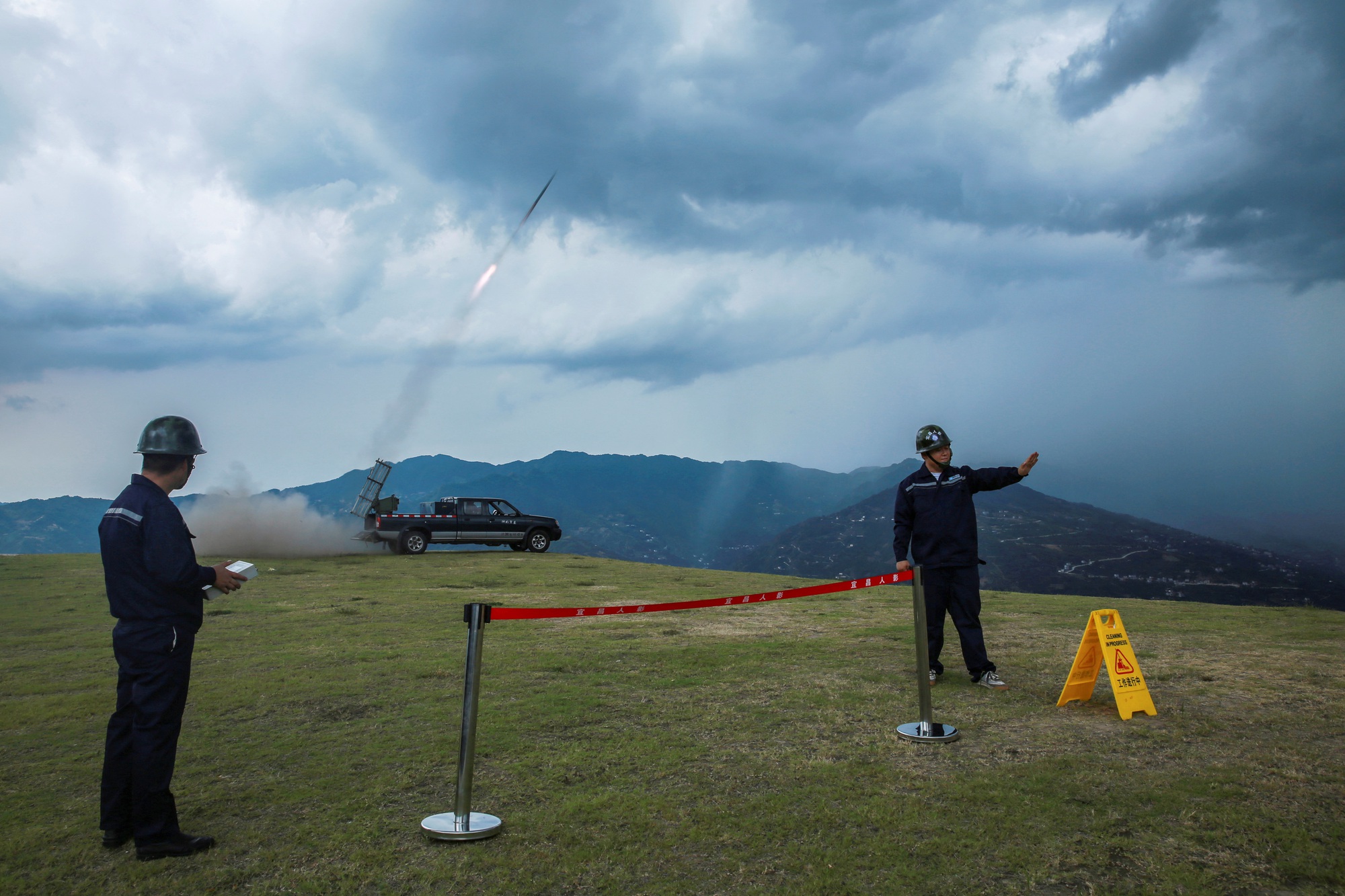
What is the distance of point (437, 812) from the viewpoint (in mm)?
3949

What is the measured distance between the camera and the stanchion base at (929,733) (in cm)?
489

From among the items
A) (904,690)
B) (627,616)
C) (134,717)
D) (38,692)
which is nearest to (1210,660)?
(904,690)

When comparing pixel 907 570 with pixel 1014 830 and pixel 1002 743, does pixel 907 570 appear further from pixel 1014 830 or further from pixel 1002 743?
pixel 1014 830

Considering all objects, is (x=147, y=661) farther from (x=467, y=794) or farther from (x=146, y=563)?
A: (x=467, y=794)

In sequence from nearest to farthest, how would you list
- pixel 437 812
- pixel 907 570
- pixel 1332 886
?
pixel 1332 886, pixel 437 812, pixel 907 570

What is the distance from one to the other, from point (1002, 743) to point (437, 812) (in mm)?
3566

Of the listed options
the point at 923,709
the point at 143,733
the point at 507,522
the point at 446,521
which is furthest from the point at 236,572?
the point at 507,522

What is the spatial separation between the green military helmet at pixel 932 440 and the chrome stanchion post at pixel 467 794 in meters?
4.58

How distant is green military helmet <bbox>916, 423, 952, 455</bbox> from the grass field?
2.12 meters

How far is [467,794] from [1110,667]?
4695 millimetres

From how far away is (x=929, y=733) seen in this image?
4938mm

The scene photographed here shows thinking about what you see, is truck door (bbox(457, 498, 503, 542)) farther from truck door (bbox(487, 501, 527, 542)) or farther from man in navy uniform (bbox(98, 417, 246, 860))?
man in navy uniform (bbox(98, 417, 246, 860))

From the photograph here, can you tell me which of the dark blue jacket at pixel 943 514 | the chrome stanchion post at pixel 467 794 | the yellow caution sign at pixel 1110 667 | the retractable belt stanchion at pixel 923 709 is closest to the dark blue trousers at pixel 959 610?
the dark blue jacket at pixel 943 514

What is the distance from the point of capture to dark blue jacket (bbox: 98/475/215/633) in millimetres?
3641
